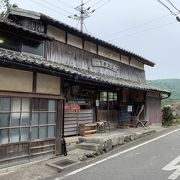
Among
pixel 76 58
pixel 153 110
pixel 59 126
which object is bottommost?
pixel 59 126

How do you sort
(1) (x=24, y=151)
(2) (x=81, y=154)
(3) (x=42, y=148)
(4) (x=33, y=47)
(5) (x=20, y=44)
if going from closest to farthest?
(1) (x=24, y=151), (3) (x=42, y=148), (2) (x=81, y=154), (5) (x=20, y=44), (4) (x=33, y=47)

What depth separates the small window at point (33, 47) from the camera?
1202 centimetres

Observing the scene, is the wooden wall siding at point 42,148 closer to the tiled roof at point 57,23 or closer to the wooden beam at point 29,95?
the wooden beam at point 29,95

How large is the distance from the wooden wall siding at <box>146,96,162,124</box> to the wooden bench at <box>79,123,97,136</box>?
812 centimetres

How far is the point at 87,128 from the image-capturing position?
13.6 meters

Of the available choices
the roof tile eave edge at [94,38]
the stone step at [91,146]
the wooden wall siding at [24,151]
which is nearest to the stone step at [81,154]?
the stone step at [91,146]

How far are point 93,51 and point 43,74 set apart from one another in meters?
8.47

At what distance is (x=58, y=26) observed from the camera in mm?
14305

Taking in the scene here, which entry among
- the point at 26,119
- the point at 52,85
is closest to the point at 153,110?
the point at 52,85

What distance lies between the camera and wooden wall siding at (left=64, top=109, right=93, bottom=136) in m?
12.7

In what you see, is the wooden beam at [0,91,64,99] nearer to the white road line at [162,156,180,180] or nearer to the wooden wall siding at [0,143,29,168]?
the wooden wall siding at [0,143,29,168]

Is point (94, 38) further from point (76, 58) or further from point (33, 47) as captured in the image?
point (33, 47)

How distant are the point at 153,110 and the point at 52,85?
565 inches

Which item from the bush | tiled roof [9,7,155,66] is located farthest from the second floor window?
the bush
